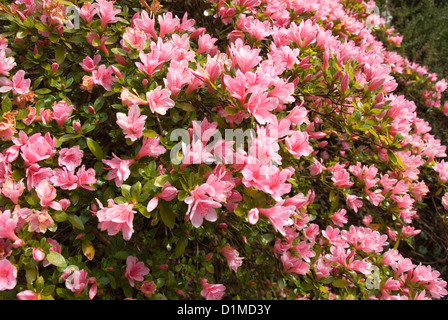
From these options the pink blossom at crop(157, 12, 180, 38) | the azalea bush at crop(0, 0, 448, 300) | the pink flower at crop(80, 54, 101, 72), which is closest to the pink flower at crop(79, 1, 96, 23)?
the azalea bush at crop(0, 0, 448, 300)

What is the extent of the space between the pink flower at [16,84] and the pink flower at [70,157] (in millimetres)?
340

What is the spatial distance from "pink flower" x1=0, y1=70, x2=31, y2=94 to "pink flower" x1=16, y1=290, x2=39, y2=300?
0.78 m

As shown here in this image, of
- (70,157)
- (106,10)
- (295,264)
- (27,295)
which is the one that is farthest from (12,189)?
(295,264)

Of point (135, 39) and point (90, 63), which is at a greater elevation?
point (135, 39)

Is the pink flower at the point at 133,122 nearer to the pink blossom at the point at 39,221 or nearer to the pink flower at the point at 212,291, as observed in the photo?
the pink blossom at the point at 39,221

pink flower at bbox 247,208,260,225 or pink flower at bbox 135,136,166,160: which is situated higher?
pink flower at bbox 247,208,260,225

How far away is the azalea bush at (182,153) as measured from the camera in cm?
122

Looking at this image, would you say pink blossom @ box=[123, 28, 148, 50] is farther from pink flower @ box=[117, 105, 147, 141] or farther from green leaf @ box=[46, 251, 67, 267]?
green leaf @ box=[46, 251, 67, 267]

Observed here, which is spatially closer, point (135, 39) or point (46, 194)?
point (46, 194)

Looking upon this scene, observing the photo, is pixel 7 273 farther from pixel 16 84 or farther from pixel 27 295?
pixel 16 84

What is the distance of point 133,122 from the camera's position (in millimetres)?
1257

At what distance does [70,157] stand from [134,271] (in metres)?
0.56

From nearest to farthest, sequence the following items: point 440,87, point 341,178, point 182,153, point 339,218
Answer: point 182,153
point 341,178
point 339,218
point 440,87

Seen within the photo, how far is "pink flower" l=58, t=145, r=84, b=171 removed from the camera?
1333 millimetres
